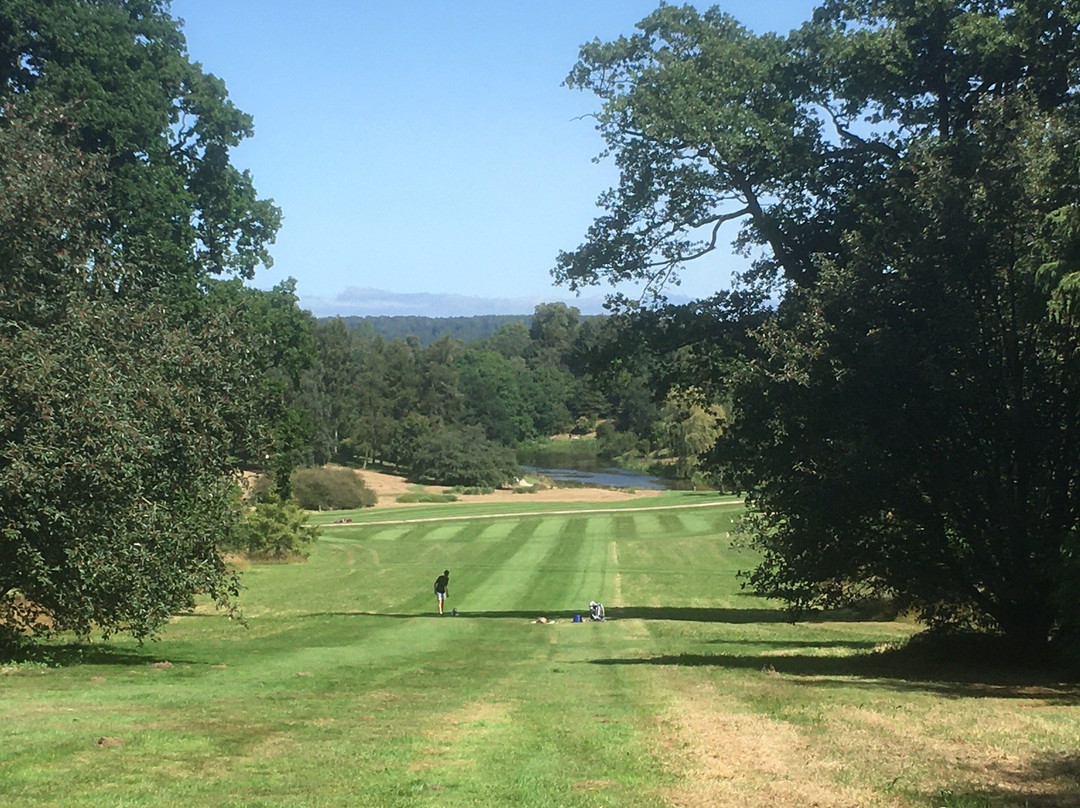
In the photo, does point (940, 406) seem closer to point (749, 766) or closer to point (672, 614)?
point (749, 766)

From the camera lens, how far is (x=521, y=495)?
98.9 meters

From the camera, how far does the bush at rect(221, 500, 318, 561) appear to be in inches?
1844

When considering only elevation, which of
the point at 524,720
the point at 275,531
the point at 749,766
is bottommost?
the point at 275,531

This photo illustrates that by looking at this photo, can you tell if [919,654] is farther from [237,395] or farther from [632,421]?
[632,421]

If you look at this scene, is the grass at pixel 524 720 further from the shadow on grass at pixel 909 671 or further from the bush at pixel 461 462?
the bush at pixel 461 462

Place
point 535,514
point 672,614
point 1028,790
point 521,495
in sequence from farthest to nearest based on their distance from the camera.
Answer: point 521,495
point 535,514
point 672,614
point 1028,790

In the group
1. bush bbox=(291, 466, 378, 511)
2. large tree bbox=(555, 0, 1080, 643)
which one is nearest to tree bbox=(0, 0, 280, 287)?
large tree bbox=(555, 0, 1080, 643)

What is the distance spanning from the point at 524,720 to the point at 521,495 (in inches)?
3460

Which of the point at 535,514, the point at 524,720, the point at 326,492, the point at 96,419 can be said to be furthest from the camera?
the point at 326,492

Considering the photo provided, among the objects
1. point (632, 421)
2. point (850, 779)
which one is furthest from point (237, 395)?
point (632, 421)

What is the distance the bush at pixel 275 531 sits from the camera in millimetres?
46844

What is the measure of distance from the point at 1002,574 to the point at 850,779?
1058 centimetres

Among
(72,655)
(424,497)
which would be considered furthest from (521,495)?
(72,655)

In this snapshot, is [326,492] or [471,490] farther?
[471,490]
